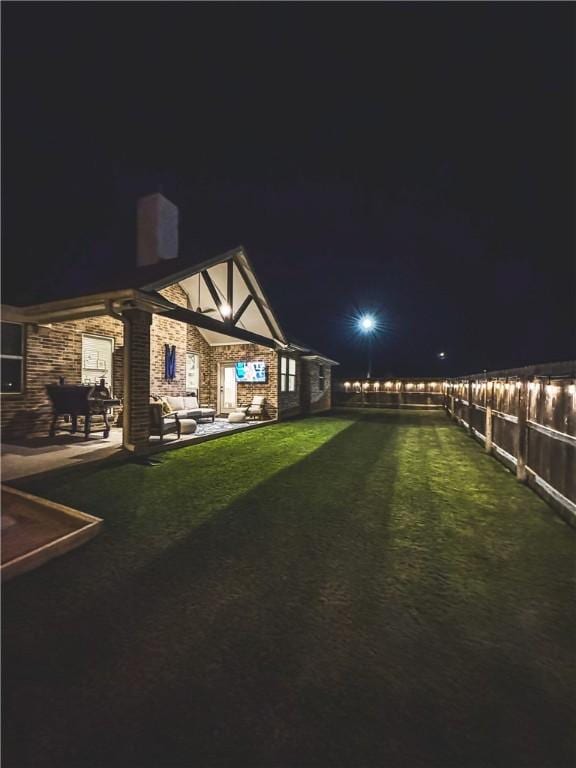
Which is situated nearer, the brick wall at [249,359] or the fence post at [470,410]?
the fence post at [470,410]

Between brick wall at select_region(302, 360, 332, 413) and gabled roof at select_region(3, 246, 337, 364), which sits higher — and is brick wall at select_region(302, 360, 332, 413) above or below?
below

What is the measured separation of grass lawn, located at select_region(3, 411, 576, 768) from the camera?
55.5 inches

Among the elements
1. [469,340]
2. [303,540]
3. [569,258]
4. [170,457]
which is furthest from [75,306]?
[469,340]

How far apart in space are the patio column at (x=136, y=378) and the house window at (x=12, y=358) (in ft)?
12.0

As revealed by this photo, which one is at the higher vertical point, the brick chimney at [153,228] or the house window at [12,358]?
the brick chimney at [153,228]

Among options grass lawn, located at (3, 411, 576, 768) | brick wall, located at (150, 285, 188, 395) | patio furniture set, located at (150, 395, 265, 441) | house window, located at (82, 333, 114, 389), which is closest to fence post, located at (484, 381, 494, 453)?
grass lawn, located at (3, 411, 576, 768)

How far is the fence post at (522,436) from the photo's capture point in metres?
5.39

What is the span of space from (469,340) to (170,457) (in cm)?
7278

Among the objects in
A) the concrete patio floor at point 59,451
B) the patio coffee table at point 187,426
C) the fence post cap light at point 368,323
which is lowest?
the concrete patio floor at point 59,451

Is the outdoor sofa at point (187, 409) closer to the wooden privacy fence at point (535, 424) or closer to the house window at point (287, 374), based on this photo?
the house window at point (287, 374)

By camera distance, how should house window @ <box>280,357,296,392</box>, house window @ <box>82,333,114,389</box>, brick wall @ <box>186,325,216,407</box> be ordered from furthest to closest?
house window @ <box>280,357,296,392</box> < brick wall @ <box>186,325,216,407</box> < house window @ <box>82,333,114,389</box>

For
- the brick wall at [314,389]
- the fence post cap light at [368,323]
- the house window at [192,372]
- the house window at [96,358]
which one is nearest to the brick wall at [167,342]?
the house window at [192,372]

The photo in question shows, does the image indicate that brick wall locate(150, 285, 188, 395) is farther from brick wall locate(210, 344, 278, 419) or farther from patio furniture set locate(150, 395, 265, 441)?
brick wall locate(210, 344, 278, 419)

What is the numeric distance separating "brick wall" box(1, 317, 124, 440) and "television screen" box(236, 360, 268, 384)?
227 inches
